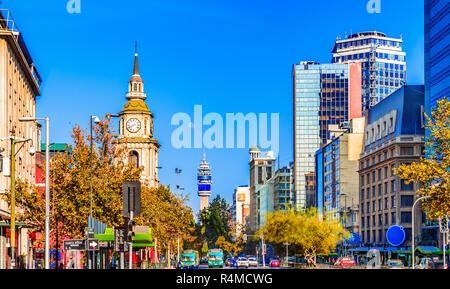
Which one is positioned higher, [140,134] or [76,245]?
[140,134]

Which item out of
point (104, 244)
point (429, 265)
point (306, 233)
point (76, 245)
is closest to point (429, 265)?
point (429, 265)

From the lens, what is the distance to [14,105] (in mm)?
77375

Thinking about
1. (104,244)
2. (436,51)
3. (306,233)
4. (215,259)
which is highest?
(436,51)

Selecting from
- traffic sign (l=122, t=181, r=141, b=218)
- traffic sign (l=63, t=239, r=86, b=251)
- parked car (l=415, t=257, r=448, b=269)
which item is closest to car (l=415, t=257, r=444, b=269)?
parked car (l=415, t=257, r=448, b=269)

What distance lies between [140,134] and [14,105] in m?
89.8

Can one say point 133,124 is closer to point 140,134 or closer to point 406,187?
point 140,134

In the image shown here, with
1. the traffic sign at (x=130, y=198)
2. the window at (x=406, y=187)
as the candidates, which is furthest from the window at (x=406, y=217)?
the traffic sign at (x=130, y=198)

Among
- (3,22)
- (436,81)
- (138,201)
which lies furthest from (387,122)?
(138,201)

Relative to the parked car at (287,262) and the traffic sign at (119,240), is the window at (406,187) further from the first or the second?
the traffic sign at (119,240)

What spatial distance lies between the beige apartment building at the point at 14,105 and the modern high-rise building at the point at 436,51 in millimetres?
58577

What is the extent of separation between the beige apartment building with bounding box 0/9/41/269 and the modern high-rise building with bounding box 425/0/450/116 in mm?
58577

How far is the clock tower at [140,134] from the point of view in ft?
542
